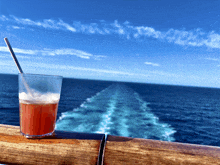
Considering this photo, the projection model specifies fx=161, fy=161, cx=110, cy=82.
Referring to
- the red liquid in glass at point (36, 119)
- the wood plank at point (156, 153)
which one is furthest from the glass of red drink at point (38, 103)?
the wood plank at point (156, 153)

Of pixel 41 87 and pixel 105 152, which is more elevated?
pixel 41 87

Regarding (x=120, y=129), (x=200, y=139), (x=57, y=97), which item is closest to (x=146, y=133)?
(x=120, y=129)

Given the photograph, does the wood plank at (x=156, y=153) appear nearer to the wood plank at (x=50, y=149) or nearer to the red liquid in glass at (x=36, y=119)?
the wood plank at (x=50, y=149)

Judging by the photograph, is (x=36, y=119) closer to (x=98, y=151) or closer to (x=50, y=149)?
(x=50, y=149)

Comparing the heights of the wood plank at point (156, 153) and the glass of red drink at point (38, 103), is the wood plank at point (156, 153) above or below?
below

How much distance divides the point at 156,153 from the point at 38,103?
0.92m

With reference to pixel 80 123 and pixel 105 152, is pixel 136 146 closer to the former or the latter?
pixel 105 152

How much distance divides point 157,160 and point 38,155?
2.32ft

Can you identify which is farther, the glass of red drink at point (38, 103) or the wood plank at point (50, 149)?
the glass of red drink at point (38, 103)

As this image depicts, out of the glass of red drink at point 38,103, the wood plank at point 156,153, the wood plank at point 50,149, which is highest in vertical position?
the glass of red drink at point 38,103

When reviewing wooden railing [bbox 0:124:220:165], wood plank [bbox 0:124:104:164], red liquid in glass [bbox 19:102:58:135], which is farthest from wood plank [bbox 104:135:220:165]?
red liquid in glass [bbox 19:102:58:135]

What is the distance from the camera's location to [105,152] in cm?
100

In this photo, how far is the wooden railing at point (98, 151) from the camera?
942 millimetres

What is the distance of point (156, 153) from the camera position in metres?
1.01
